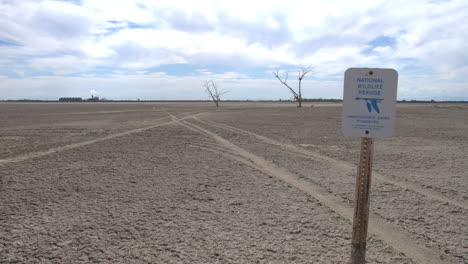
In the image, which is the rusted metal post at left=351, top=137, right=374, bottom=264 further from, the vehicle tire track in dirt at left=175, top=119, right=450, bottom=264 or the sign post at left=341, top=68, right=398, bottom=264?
the vehicle tire track in dirt at left=175, top=119, right=450, bottom=264

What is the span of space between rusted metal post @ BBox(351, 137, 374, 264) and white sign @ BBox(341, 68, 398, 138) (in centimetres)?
13

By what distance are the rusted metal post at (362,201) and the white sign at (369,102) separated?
0.13m

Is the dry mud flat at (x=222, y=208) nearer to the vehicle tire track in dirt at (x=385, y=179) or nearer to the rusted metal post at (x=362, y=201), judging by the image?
the vehicle tire track in dirt at (x=385, y=179)

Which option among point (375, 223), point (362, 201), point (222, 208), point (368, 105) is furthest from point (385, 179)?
point (368, 105)

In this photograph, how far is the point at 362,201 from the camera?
7.92 ft

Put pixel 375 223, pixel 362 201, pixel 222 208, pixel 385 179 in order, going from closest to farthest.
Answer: pixel 362 201
pixel 375 223
pixel 222 208
pixel 385 179

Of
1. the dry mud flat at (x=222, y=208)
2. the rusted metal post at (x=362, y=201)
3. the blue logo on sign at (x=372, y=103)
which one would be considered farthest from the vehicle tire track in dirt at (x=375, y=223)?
the blue logo on sign at (x=372, y=103)

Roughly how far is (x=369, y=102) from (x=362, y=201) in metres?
0.83

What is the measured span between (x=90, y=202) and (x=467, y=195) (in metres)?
5.67

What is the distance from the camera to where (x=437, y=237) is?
3.14 metres

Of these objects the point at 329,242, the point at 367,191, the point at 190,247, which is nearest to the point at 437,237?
the point at 329,242

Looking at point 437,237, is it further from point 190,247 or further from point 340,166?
point 340,166

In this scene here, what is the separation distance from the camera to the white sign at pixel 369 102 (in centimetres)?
219

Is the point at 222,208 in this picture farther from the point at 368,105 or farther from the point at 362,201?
the point at 368,105
